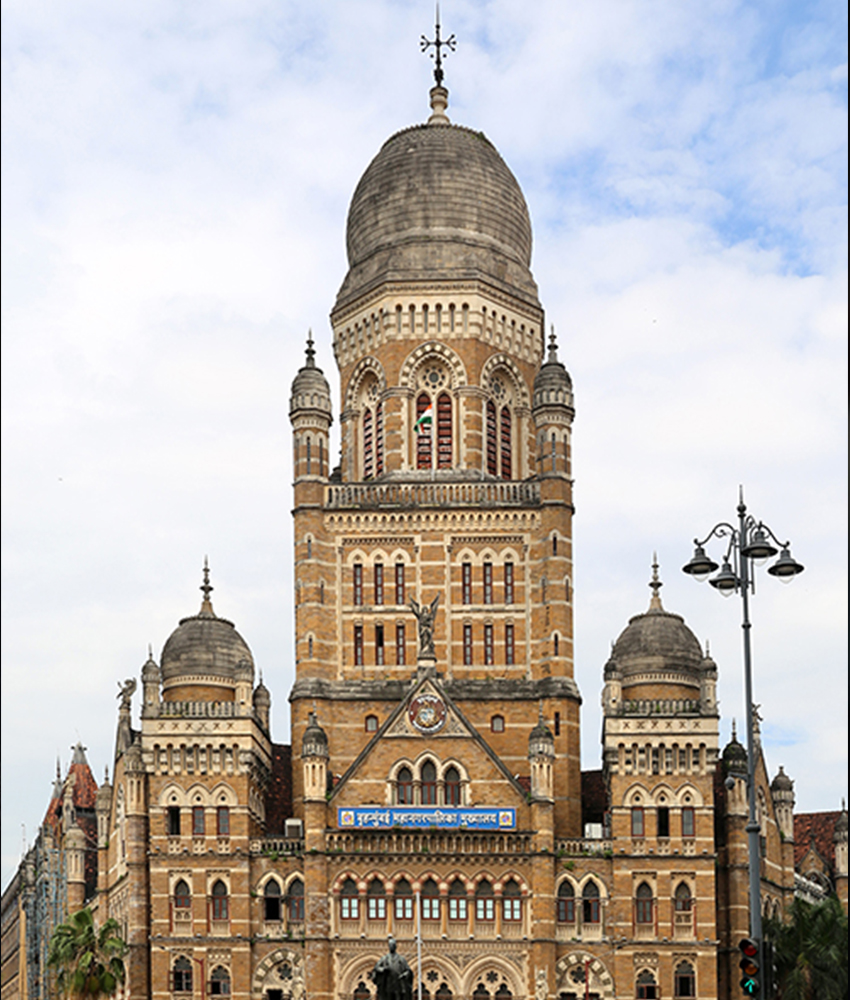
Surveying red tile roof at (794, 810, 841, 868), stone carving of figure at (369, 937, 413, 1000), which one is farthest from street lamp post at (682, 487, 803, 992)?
red tile roof at (794, 810, 841, 868)

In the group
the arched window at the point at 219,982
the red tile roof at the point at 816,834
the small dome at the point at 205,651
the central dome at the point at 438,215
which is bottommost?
the arched window at the point at 219,982

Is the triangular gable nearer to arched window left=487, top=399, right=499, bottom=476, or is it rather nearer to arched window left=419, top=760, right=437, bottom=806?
arched window left=419, top=760, right=437, bottom=806

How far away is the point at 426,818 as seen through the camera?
81.9m

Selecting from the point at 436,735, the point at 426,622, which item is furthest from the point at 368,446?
the point at 436,735

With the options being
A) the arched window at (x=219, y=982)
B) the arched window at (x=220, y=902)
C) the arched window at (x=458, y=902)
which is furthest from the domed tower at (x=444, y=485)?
the arched window at (x=219, y=982)

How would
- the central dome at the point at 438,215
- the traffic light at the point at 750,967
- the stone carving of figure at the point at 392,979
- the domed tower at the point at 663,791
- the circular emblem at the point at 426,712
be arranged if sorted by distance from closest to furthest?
the traffic light at the point at 750,967, the stone carving of figure at the point at 392,979, the domed tower at the point at 663,791, the circular emblem at the point at 426,712, the central dome at the point at 438,215

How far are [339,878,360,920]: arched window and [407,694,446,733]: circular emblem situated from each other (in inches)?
287

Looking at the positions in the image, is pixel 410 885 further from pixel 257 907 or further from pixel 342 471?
pixel 342 471

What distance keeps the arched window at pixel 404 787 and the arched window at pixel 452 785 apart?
5.08 feet

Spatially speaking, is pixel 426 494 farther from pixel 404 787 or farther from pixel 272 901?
pixel 272 901

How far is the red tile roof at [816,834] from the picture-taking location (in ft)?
336

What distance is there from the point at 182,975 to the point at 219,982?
5.28ft

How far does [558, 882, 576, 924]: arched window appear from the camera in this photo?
81.2m

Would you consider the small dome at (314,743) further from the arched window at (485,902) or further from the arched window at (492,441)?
the arched window at (492,441)
